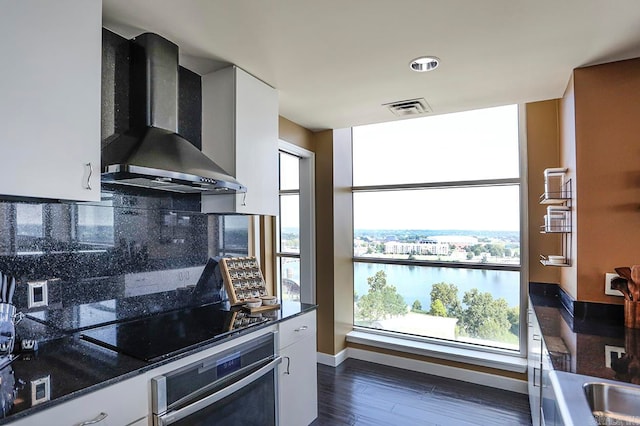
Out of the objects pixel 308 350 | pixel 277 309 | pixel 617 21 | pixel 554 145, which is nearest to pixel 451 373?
pixel 308 350

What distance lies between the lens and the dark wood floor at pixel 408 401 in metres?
2.62

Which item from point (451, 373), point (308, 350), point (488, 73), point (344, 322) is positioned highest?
point (488, 73)

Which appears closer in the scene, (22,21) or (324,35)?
(22,21)

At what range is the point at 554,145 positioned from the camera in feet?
9.50

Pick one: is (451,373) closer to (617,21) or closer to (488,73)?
(488,73)

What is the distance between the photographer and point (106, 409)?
126cm

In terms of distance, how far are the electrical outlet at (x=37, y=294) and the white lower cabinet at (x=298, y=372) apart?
118 centimetres

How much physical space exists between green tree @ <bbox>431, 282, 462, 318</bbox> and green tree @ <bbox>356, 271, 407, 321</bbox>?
1.21 ft

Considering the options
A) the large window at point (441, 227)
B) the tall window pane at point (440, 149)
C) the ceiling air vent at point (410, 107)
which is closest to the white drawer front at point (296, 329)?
the large window at point (441, 227)

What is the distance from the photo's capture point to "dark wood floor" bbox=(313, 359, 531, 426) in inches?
103

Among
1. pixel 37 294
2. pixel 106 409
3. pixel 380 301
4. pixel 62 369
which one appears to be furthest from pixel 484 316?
pixel 37 294

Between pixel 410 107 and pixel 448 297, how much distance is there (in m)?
1.84

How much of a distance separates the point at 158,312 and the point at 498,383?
2.84 meters

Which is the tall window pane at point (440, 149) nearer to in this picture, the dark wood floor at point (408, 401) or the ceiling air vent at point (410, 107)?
the ceiling air vent at point (410, 107)
